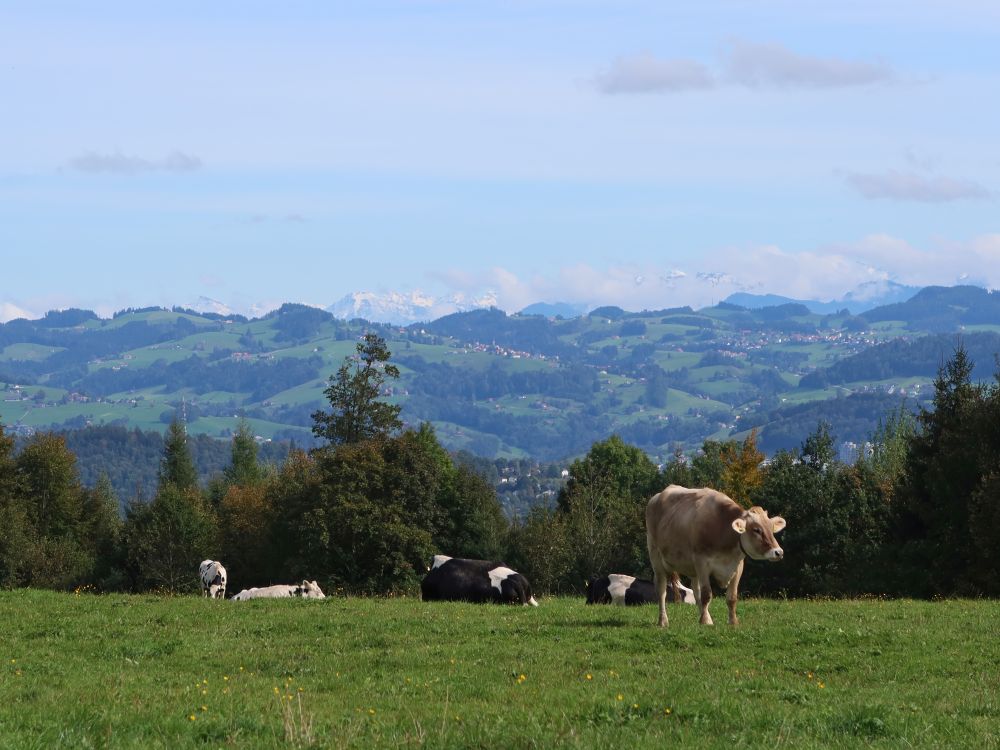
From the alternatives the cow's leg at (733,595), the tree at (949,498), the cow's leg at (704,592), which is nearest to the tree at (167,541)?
the tree at (949,498)

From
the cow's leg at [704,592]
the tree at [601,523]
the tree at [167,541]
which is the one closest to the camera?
the cow's leg at [704,592]

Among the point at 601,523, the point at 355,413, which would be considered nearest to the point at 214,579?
the point at 601,523

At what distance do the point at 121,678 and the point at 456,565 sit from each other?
654 inches

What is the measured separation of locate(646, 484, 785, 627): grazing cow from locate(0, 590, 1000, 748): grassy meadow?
855mm

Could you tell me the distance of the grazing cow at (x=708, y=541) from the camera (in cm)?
2308

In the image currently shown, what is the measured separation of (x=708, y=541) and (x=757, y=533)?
3.53ft

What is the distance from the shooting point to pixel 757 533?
23.0 metres

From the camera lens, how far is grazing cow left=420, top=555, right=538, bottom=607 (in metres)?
32.5

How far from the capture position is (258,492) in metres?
102

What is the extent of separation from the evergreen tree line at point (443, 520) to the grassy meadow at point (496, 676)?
102ft

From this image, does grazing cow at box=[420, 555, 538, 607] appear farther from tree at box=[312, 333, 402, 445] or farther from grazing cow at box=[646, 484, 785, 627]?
tree at box=[312, 333, 402, 445]

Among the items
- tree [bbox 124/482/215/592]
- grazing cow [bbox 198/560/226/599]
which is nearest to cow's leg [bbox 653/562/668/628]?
grazing cow [bbox 198/560/226/599]

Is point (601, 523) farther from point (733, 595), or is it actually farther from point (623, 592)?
point (733, 595)

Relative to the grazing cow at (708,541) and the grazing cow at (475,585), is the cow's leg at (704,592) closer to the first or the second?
the grazing cow at (708,541)
